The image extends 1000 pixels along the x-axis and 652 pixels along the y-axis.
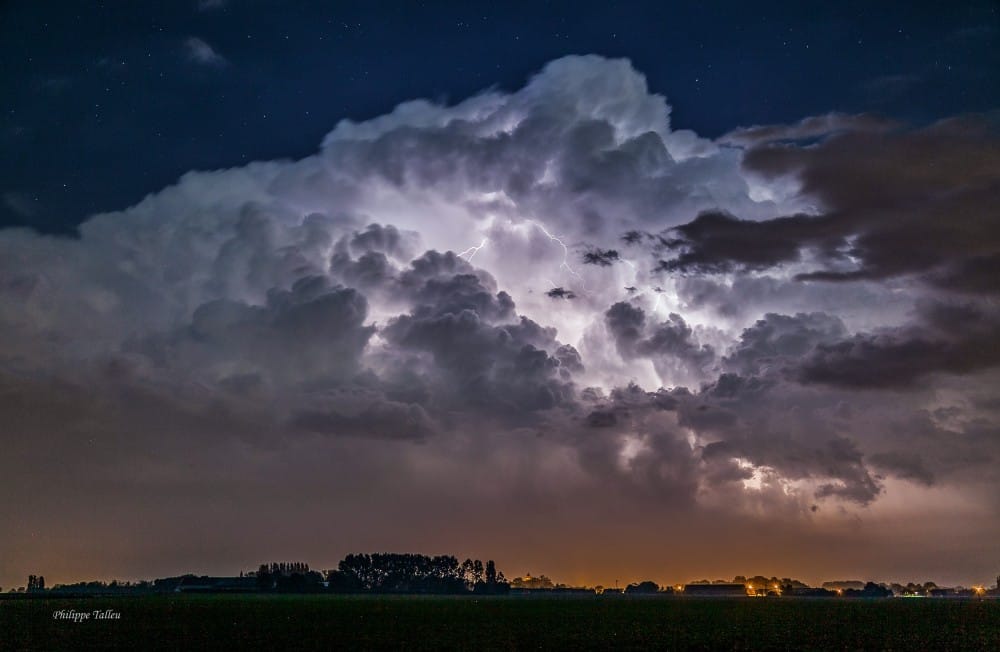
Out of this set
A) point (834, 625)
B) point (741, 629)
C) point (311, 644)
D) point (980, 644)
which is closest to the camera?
point (311, 644)

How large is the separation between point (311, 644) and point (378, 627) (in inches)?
909

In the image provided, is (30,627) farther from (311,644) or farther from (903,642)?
(903,642)

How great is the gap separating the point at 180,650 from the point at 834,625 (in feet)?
229

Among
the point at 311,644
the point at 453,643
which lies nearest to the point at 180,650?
the point at 311,644

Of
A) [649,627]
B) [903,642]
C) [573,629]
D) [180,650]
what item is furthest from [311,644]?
[903,642]

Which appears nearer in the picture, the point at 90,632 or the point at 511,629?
the point at 90,632

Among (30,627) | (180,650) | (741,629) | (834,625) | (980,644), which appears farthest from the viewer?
(834,625)

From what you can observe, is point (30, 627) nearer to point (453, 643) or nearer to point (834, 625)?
point (453, 643)

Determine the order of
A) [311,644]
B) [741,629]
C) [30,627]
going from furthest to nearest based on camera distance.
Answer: [741,629] < [30,627] < [311,644]

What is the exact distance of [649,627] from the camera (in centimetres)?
8794

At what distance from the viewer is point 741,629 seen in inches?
3356
